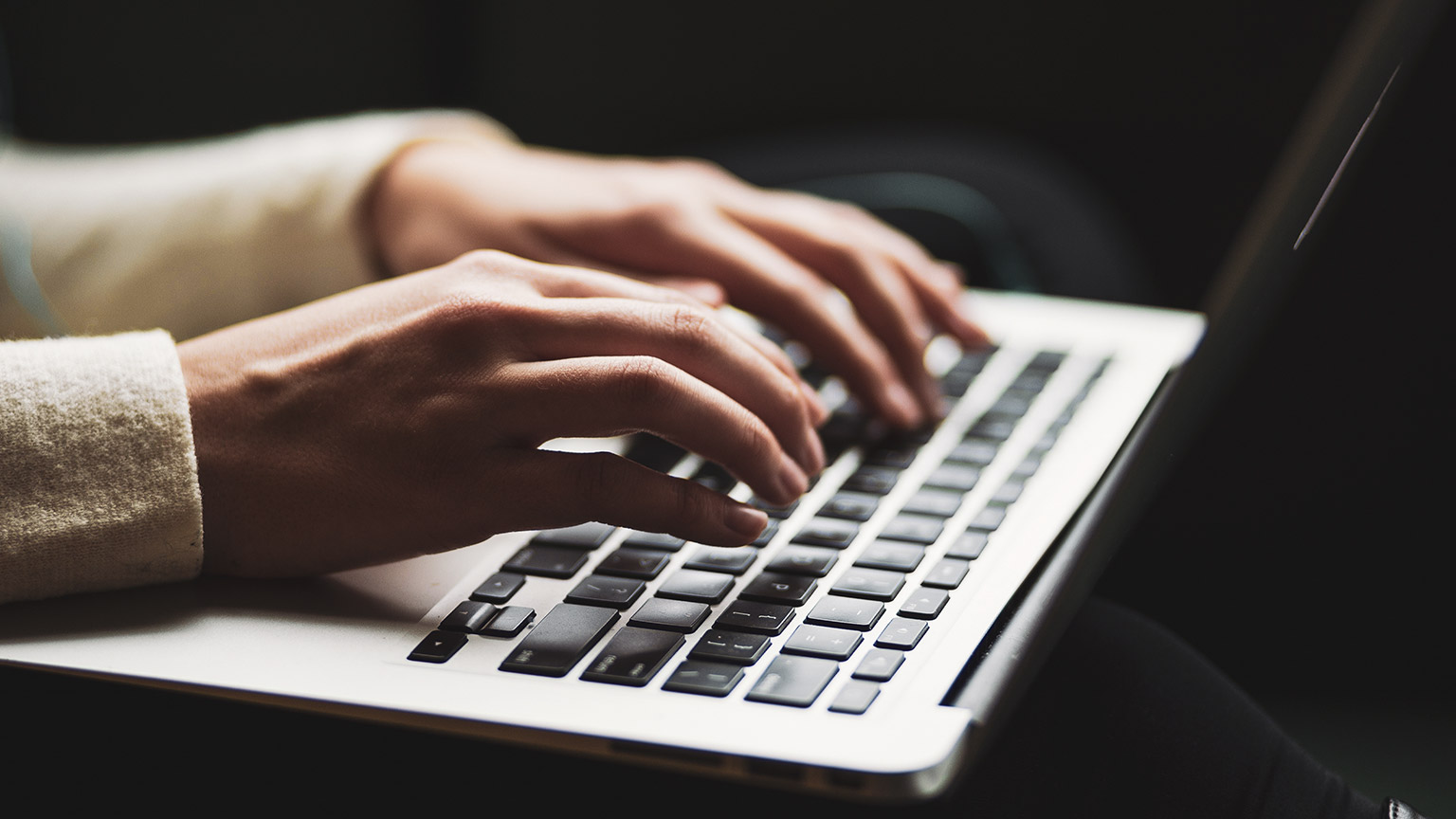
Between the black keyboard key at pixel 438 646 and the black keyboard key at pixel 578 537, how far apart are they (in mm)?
77

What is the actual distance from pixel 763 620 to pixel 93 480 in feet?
0.85

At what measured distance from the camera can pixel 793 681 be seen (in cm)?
37

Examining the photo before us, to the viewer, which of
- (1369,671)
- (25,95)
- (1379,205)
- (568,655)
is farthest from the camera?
(25,95)

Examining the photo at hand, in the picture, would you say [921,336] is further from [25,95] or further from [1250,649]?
[25,95]

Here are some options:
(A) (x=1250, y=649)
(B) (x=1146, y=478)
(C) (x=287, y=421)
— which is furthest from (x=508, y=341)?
(A) (x=1250, y=649)

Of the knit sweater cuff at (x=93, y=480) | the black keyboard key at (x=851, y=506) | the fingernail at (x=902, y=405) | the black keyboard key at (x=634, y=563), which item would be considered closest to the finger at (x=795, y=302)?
the fingernail at (x=902, y=405)

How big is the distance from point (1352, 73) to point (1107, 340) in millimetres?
275

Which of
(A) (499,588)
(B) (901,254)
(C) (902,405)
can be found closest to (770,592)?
(A) (499,588)

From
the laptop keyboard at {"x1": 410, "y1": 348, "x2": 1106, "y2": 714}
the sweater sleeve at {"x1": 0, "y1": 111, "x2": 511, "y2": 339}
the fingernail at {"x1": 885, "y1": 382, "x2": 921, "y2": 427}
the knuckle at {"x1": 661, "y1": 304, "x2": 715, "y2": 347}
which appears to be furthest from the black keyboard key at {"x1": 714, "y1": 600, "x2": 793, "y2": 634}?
the sweater sleeve at {"x1": 0, "y1": 111, "x2": 511, "y2": 339}

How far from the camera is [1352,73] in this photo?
46 cm

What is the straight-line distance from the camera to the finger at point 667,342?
1.54 ft

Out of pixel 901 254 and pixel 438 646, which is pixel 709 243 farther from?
pixel 438 646

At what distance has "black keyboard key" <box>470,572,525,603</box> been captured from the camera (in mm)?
443

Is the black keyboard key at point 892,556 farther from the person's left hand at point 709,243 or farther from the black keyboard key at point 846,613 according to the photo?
the person's left hand at point 709,243
